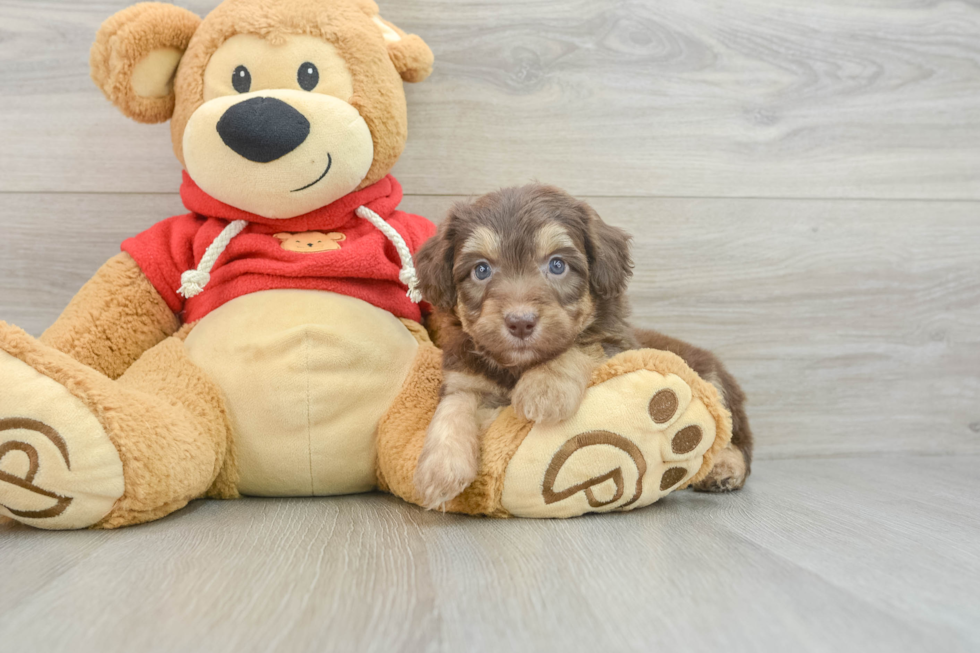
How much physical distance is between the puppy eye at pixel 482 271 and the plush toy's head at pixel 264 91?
0.50m

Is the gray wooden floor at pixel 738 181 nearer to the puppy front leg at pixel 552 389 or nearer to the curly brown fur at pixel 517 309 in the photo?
the curly brown fur at pixel 517 309

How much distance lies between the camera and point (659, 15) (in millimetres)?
2709

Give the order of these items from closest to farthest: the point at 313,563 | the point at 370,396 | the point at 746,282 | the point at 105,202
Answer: the point at 313,563
the point at 370,396
the point at 105,202
the point at 746,282

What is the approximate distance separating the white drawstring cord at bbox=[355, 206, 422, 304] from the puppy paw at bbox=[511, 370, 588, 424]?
1.75 feet

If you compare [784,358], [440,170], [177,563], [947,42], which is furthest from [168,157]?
[947,42]

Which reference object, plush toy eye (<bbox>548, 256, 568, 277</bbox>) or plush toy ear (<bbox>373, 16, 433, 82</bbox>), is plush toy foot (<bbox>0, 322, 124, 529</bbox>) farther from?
plush toy ear (<bbox>373, 16, 433, 82</bbox>)

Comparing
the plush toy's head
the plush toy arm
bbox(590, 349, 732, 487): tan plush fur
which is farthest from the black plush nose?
bbox(590, 349, 732, 487): tan plush fur

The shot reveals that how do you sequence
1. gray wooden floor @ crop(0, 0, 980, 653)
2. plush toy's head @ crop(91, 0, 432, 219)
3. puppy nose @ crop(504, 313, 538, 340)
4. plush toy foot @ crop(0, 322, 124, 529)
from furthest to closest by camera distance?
1. gray wooden floor @ crop(0, 0, 980, 653)
2. plush toy's head @ crop(91, 0, 432, 219)
3. puppy nose @ crop(504, 313, 538, 340)
4. plush toy foot @ crop(0, 322, 124, 529)

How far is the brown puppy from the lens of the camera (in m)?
1.67

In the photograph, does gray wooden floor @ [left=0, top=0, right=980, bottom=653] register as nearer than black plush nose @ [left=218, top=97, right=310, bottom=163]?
No

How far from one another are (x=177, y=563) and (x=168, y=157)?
1669 mm

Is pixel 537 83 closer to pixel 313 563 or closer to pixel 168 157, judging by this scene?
pixel 168 157

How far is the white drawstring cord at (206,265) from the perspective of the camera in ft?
6.67

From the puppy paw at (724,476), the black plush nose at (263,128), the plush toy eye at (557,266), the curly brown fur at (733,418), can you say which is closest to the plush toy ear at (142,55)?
the black plush nose at (263,128)
